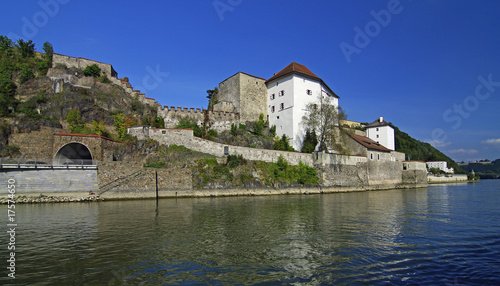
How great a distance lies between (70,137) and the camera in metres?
27.3

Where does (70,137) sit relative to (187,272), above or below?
above

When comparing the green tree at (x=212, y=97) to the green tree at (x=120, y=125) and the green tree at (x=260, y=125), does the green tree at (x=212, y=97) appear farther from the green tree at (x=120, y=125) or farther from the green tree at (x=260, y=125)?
the green tree at (x=120, y=125)

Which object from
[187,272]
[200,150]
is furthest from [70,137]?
[187,272]

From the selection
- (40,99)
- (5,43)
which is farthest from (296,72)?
(5,43)

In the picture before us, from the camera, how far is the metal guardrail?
2245cm

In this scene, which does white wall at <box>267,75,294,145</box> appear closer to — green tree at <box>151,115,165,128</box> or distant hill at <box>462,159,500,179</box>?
green tree at <box>151,115,165,128</box>

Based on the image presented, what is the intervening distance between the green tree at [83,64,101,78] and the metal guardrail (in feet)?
68.4

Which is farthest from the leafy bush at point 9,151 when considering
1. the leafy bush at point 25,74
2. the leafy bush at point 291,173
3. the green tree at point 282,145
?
the green tree at point 282,145

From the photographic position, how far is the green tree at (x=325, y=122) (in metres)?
40.2

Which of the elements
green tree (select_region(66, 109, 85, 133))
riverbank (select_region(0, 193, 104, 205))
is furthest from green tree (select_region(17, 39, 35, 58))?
riverbank (select_region(0, 193, 104, 205))

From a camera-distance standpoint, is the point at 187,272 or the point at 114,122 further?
the point at 114,122

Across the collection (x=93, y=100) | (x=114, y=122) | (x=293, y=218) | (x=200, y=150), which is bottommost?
(x=293, y=218)

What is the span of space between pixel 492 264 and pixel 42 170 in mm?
28807

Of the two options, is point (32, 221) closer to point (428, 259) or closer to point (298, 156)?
point (428, 259)
